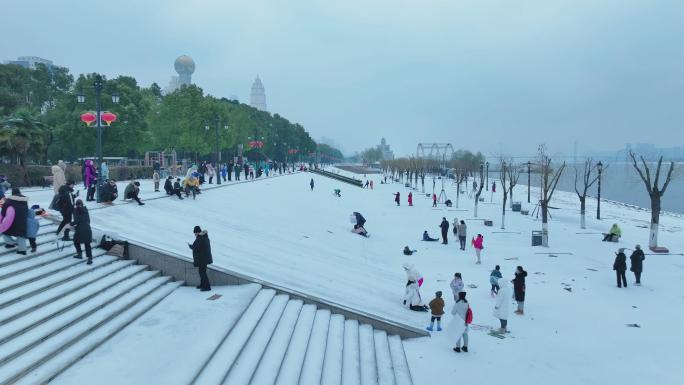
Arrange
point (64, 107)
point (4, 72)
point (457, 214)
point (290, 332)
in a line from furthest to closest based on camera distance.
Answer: point (4, 72)
point (64, 107)
point (457, 214)
point (290, 332)

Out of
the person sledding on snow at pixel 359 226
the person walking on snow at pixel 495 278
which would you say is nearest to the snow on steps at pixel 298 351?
the person walking on snow at pixel 495 278

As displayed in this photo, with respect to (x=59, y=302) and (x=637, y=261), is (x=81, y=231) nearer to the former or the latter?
(x=59, y=302)

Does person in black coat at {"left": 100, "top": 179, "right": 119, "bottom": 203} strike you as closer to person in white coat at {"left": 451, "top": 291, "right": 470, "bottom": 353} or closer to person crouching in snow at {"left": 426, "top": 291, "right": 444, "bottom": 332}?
person crouching in snow at {"left": 426, "top": 291, "right": 444, "bottom": 332}

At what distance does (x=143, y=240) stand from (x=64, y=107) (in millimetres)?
43488

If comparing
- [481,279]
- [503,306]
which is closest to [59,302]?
[503,306]

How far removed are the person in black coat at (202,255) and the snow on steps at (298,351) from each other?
1.33 m

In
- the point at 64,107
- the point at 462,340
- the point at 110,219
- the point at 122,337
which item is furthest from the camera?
the point at 64,107

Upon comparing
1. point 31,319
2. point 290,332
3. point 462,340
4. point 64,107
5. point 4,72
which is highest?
point 4,72

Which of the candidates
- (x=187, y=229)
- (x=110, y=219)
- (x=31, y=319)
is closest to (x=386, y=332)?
(x=31, y=319)

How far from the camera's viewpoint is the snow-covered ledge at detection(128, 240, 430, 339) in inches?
400

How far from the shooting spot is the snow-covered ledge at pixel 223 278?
10.2 m

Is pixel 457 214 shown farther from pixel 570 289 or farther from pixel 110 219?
pixel 110 219

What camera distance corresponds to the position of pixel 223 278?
10562 mm

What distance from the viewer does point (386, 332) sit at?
10.1 m
